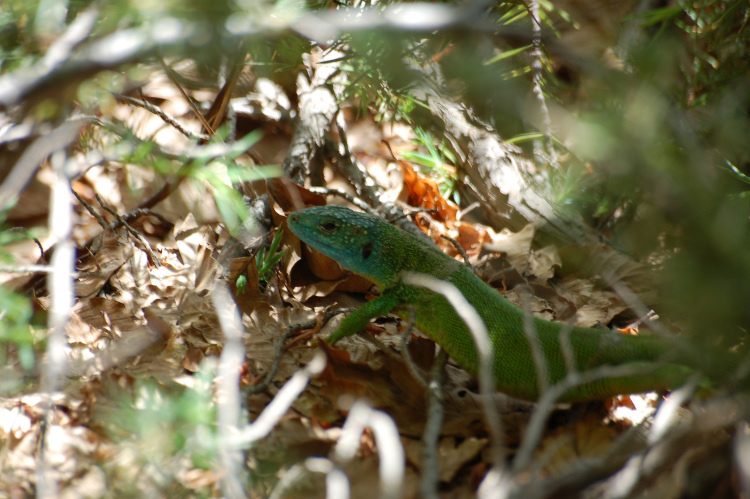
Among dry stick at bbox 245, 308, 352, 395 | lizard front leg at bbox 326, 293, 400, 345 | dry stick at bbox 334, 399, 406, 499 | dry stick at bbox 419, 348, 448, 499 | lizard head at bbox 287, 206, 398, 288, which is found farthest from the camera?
lizard head at bbox 287, 206, 398, 288

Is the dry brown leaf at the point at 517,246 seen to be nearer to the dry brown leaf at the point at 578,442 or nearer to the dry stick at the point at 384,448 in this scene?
the dry brown leaf at the point at 578,442

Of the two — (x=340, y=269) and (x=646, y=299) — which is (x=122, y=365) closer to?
(x=340, y=269)

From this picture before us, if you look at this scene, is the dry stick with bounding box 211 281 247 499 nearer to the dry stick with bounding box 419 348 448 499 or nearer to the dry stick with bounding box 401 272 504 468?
the dry stick with bounding box 419 348 448 499

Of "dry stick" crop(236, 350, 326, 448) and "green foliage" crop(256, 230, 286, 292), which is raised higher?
"green foliage" crop(256, 230, 286, 292)

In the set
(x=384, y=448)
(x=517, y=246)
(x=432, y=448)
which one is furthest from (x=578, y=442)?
(x=517, y=246)

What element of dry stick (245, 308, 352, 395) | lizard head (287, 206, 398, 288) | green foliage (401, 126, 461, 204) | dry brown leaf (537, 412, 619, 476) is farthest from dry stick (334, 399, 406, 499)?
green foliage (401, 126, 461, 204)

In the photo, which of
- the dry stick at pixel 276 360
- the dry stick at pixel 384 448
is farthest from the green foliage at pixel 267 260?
the dry stick at pixel 384 448

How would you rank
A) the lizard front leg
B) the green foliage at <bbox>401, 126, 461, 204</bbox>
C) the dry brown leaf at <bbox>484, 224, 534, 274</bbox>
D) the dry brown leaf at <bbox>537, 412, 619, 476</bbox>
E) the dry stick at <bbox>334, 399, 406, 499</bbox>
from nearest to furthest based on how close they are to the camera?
the dry stick at <bbox>334, 399, 406, 499</bbox>, the dry brown leaf at <bbox>537, 412, 619, 476</bbox>, the lizard front leg, the dry brown leaf at <bbox>484, 224, 534, 274</bbox>, the green foliage at <bbox>401, 126, 461, 204</bbox>

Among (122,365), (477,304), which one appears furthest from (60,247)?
(477,304)
